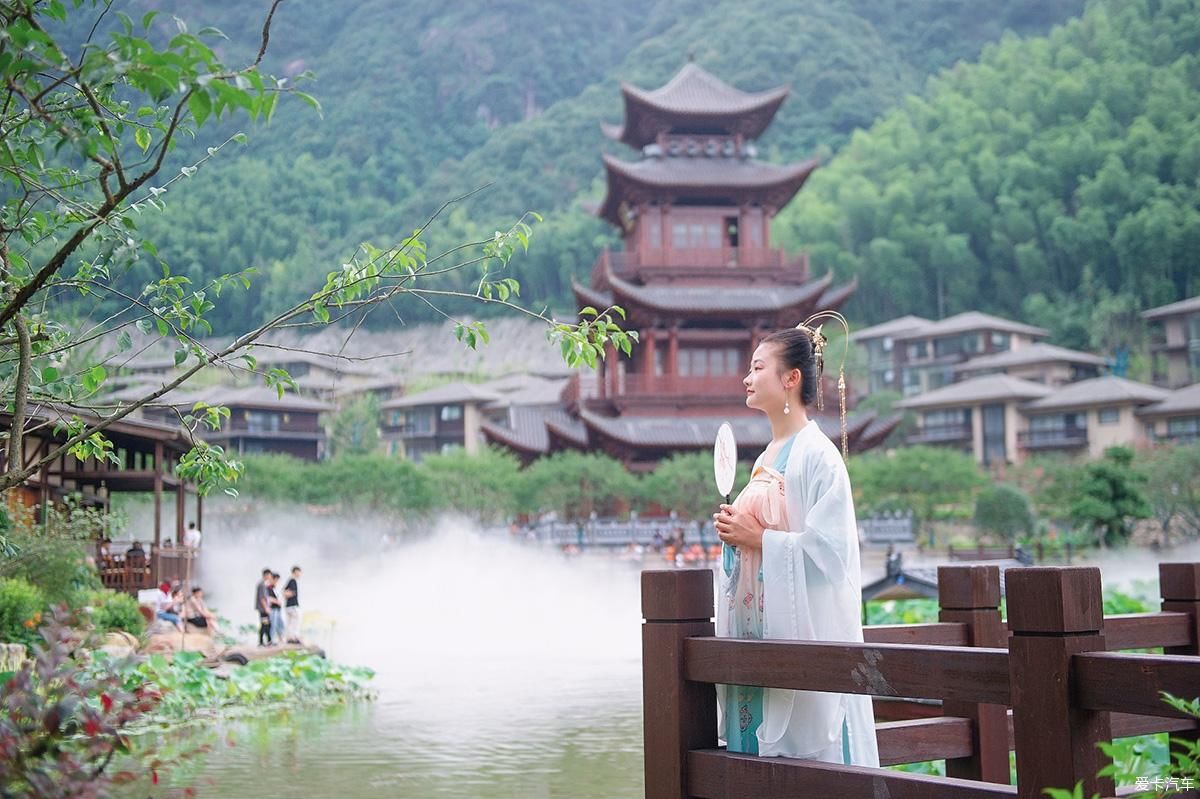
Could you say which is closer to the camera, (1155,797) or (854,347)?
(1155,797)

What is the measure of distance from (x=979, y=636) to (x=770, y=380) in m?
1.60

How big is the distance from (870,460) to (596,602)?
12885mm

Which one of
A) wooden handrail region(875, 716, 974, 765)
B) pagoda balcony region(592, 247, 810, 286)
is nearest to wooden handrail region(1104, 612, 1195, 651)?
wooden handrail region(875, 716, 974, 765)

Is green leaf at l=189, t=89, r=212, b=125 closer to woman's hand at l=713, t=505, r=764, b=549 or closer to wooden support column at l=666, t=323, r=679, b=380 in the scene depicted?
woman's hand at l=713, t=505, r=764, b=549

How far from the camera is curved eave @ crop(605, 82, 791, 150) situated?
117 ft

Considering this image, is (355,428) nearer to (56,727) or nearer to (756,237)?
(756,237)

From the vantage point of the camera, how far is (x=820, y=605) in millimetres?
3578

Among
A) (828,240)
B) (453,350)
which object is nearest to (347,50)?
(453,350)

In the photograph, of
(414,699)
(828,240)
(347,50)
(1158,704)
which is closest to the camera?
(1158,704)

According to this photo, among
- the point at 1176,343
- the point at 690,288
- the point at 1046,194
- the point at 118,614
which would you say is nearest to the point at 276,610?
the point at 118,614

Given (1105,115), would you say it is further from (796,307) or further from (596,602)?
(596,602)

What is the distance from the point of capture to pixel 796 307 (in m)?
34.1

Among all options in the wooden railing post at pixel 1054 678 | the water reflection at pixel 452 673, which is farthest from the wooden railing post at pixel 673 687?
the water reflection at pixel 452 673

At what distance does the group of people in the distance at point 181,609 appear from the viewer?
15.2 metres
